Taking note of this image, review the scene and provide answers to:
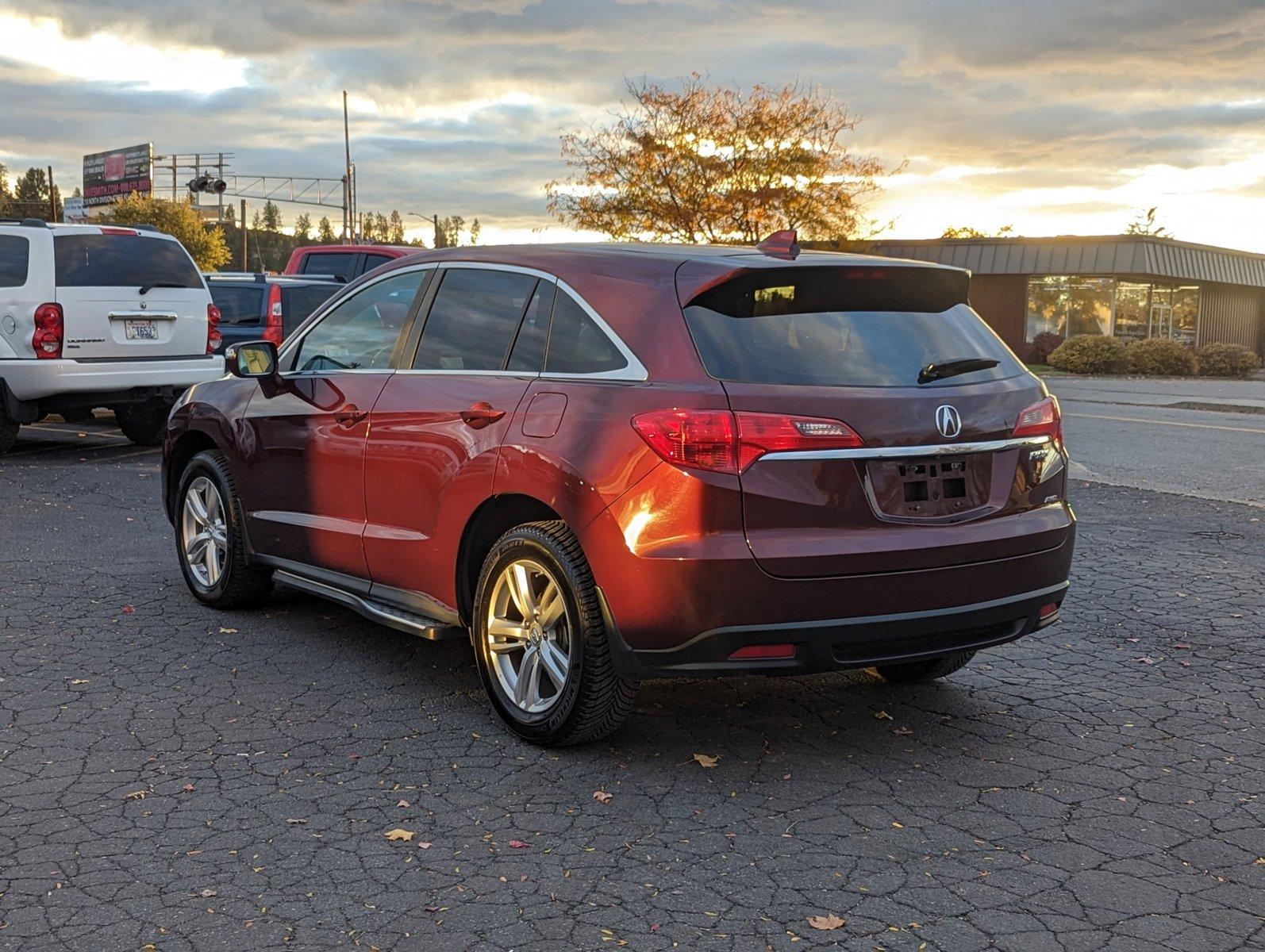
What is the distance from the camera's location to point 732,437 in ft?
13.4

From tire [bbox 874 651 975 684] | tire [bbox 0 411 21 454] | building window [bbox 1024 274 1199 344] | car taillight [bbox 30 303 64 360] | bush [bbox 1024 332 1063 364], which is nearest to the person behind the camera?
tire [bbox 874 651 975 684]

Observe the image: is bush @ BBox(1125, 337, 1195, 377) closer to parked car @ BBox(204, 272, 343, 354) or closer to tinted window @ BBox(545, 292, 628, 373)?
parked car @ BBox(204, 272, 343, 354)

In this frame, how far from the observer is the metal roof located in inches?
1767

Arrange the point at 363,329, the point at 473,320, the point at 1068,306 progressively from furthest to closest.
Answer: the point at 1068,306
the point at 363,329
the point at 473,320

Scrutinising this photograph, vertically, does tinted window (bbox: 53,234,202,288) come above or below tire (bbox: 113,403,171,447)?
above

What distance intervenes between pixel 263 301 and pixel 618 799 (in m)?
13.3

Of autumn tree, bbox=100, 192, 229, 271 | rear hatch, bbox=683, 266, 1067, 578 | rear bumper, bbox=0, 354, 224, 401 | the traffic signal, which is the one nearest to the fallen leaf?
rear hatch, bbox=683, 266, 1067, 578

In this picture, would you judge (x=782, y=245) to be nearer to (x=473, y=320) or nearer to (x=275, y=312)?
(x=473, y=320)

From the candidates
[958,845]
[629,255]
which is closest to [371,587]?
[629,255]

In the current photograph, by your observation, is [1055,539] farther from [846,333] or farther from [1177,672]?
[1177,672]

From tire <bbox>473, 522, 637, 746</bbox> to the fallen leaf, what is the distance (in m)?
1.25

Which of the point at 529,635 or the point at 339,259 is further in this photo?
the point at 339,259

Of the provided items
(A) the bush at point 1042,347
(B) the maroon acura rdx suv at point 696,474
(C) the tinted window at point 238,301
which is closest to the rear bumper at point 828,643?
(B) the maroon acura rdx suv at point 696,474

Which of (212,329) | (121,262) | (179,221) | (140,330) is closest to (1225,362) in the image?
(212,329)
